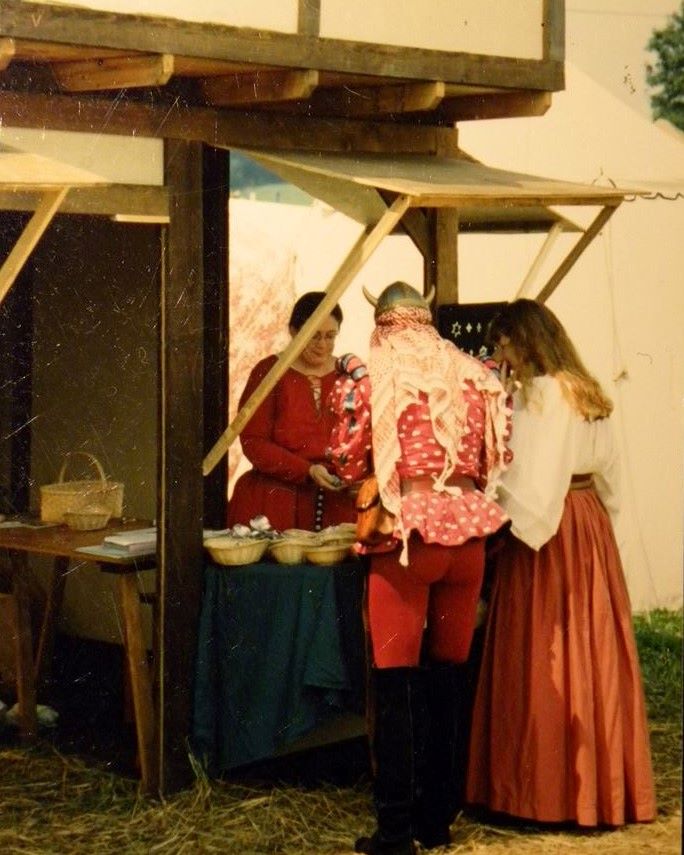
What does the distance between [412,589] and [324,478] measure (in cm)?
146

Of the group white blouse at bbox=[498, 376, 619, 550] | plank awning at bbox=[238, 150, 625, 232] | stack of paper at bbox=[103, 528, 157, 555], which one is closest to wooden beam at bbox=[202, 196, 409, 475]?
plank awning at bbox=[238, 150, 625, 232]

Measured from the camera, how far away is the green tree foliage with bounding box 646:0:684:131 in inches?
810

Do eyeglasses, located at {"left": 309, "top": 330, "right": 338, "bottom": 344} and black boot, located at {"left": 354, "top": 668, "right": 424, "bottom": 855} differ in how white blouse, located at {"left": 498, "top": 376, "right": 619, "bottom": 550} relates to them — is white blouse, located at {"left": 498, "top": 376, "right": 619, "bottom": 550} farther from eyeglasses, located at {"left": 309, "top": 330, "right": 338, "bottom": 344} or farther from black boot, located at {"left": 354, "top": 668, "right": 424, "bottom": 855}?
eyeglasses, located at {"left": 309, "top": 330, "right": 338, "bottom": 344}

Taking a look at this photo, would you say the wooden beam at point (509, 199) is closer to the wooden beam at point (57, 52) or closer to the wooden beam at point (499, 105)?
the wooden beam at point (499, 105)

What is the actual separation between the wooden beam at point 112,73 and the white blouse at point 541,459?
5.88 feet

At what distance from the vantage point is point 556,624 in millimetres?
5859

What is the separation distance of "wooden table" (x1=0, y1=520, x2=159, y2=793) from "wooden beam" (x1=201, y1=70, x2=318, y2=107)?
6.10 feet

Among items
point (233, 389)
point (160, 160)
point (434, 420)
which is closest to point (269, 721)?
point (434, 420)

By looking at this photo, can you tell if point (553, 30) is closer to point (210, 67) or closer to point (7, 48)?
point (210, 67)

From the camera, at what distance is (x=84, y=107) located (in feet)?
18.7

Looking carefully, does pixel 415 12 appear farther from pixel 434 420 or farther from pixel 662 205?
pixel 662 205

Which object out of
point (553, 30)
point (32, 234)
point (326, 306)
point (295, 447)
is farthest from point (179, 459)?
point (553, 30)

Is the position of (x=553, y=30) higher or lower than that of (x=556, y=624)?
higher

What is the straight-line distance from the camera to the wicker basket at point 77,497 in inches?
274
